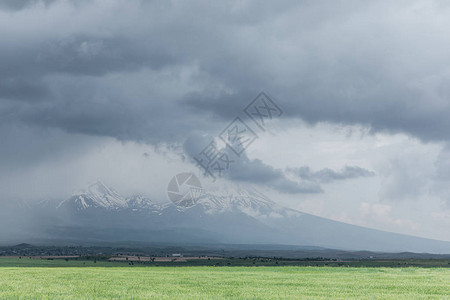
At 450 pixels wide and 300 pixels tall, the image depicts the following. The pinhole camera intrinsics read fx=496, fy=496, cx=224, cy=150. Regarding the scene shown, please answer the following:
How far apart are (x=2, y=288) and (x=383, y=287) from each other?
2877cm

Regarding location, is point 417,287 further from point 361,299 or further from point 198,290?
point 198,290

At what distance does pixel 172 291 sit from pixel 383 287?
16929 mm

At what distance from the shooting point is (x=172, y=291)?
3503 cm

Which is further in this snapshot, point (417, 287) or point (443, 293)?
point (417, 287)

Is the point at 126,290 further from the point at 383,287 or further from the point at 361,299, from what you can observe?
the point at 383,287

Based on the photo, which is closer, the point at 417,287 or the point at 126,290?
the point at 126,290

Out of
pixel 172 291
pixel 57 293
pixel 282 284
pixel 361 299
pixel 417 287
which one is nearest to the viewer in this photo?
pixel 361 299

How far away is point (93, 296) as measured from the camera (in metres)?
31.5

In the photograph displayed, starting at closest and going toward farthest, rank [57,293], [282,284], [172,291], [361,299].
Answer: [361,299]
[57,293]
[172,291]
[282,284]

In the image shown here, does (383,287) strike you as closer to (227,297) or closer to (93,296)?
(227,297)

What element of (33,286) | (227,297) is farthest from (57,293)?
(227,297)

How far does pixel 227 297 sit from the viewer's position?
31266 millimetres

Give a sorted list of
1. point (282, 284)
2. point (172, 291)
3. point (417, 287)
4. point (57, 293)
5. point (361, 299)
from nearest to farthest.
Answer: point (361, 299)
point (57, 293)
point (172, 291)
point (417, 287)
point (282, 284)

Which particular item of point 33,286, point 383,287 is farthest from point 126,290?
point 383,287
